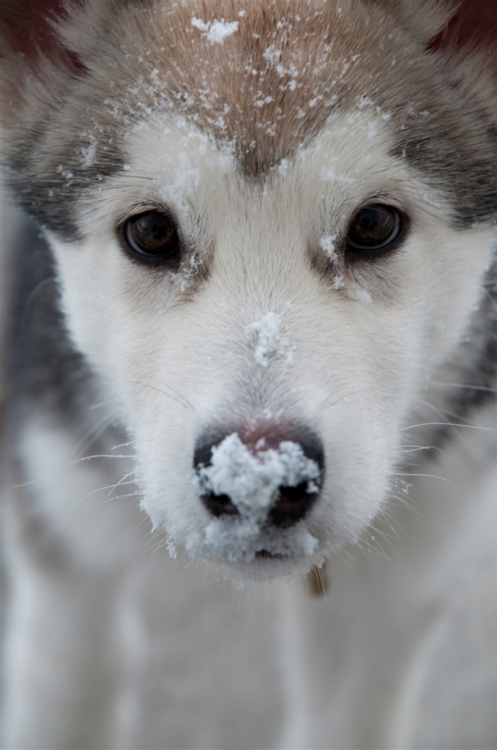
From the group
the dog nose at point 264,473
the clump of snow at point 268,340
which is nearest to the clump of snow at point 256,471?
the dog nose at point 264,473

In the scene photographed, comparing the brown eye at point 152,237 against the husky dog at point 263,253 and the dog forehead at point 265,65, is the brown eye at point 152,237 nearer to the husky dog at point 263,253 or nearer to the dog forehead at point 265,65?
the husky dog at point 263,253

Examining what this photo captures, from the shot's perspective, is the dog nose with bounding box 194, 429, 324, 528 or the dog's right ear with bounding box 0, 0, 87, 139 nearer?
the dog nose with bounding box 194, 429, 324, 528

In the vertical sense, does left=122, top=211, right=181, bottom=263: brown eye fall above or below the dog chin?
above

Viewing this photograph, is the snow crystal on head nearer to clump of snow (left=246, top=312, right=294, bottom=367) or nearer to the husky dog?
the husky dog

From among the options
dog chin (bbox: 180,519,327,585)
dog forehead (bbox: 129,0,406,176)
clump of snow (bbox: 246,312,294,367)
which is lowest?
dog chin (bbox: 180,519,327,585)

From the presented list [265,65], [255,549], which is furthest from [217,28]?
[255,549]

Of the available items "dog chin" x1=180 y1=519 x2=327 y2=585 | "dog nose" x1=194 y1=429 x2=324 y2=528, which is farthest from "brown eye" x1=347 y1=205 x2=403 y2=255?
"dog chin" x1=180 y1=519 x2=327 y2=585

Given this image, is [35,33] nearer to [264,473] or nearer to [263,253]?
[263,253]
